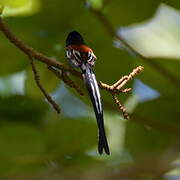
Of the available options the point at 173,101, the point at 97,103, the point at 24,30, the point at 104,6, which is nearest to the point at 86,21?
the point at 104,6

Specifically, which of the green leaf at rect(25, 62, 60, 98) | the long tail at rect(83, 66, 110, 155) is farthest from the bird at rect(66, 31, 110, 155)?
the green leaf at rect(25, 62, 60, 98)

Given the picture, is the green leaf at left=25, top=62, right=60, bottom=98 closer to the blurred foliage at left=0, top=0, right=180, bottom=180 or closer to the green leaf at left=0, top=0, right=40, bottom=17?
the blurred foliage at left=0, top=0, right=180, bottom=180

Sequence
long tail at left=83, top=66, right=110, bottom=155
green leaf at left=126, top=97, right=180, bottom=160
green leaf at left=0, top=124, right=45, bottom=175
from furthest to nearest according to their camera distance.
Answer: green leaf at left=126, top=97, right=180, bottom=160 < green leaf at left=0, top=124, right=45, bottom=175 < long tail at left=83, top=66, right=110, bottom=155

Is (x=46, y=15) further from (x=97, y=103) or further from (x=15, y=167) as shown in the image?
(x=97, y=103)

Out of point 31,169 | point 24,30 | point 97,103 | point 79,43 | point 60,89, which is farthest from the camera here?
point 60,89

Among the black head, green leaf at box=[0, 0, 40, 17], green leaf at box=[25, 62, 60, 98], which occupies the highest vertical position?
the black head

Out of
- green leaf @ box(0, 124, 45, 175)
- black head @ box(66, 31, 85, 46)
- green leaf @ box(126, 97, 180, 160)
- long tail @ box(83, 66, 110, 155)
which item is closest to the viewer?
long tail @ box(83, 66, 110, 155)

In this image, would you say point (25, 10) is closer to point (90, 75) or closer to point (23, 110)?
point (23, 110)
